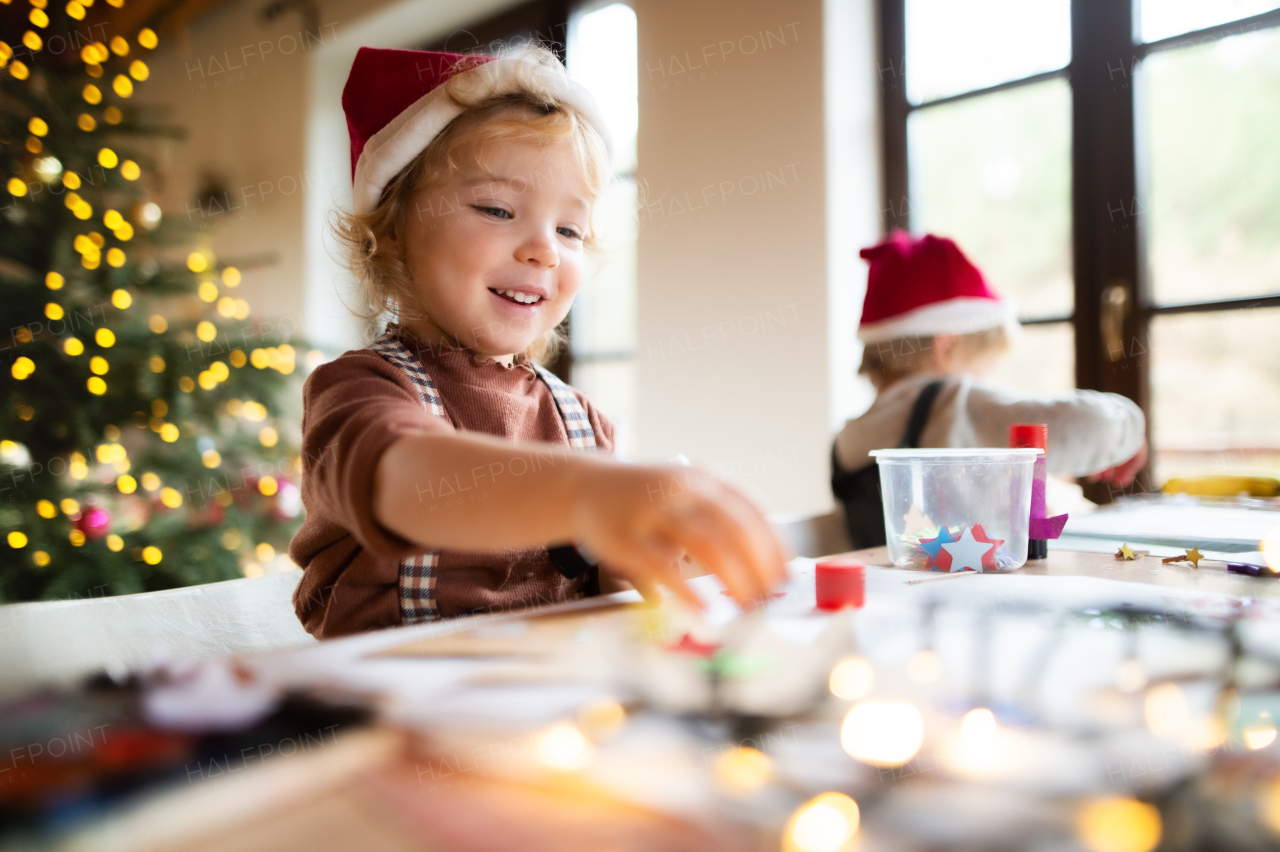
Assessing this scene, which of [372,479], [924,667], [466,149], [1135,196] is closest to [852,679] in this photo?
[924,667]

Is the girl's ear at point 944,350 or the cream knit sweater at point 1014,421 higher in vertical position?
the girl's ear at point 944,350

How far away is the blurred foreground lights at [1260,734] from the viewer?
28 centimetres

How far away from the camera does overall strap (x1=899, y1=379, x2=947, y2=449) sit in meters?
1.23

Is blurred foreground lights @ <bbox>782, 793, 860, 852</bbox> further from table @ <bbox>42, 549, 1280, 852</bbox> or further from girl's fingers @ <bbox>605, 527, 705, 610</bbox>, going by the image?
girl's fingers @ <bbox>605, 527, 705, 610</bbox>

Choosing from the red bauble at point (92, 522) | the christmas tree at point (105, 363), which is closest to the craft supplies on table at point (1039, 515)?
the christmas tree at point (105, 363)

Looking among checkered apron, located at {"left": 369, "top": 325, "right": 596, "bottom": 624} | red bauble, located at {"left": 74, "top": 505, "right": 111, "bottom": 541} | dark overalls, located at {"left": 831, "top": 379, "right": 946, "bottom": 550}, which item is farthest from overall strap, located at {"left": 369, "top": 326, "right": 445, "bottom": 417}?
red bauble, located at {"left": 74, "top": 505, "right": 111, "bottom": 541}

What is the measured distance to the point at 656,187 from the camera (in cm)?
213

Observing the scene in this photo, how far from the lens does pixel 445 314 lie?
80 cm

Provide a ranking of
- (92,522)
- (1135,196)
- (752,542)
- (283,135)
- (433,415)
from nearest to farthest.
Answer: (752,542)
(433,415)
(1135,196)
(92,522)
(283,135)

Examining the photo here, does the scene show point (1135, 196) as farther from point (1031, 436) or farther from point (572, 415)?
point (572, 415)

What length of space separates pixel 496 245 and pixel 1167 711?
630 millimetres

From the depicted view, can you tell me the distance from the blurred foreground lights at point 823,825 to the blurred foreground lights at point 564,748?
72 mm

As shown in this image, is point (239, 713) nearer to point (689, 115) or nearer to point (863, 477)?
point (863, 477)

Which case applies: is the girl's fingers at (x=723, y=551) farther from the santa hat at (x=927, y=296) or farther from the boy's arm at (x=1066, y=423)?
the santa hat at (x=927, y=296)
